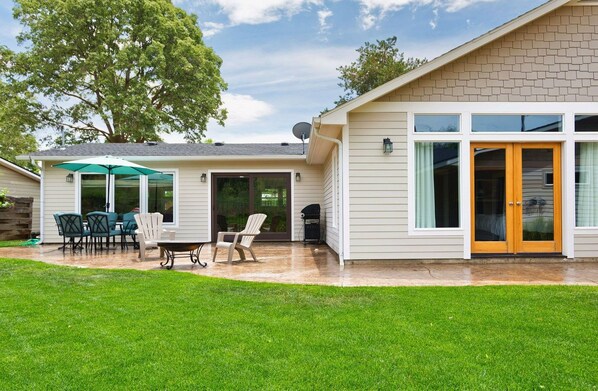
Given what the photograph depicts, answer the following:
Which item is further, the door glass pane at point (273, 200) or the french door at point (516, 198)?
the door glass pane at point (273, 200)

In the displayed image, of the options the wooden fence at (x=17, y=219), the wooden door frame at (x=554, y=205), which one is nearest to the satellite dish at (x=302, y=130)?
the wooden door frame at (x=554, y=205)

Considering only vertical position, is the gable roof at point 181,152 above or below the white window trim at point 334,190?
above

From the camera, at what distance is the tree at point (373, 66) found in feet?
82.8

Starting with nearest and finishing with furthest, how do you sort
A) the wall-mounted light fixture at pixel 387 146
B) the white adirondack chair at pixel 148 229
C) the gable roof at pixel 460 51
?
the gable roof at pixel 460 51, the wall-mounted light fixture at pixel 387 146, the white adirondack chair at pixel 148 229

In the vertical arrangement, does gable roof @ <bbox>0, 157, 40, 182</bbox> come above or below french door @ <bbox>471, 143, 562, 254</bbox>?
above

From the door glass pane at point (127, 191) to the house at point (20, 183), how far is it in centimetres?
476

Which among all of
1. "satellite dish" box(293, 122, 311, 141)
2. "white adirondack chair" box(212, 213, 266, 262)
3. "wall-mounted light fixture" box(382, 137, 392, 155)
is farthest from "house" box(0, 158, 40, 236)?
"wall-mounted light fixture" box(382, 137, 392, 155)

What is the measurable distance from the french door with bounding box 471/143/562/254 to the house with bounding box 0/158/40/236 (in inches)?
539

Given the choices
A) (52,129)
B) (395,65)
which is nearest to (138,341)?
(52,129)

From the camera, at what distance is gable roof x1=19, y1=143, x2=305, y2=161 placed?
11258mm

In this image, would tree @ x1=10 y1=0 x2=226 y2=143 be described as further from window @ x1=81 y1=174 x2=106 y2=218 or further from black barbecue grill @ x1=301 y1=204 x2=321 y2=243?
black barbecue grill @ x1=301 y1=204 x2=321 y2=243

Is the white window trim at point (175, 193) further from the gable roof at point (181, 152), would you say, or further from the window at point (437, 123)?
the window at point (437, 123)

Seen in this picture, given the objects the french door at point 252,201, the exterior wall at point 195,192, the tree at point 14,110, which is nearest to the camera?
the exterior wall at point 195,192

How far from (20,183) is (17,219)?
2106 mm
